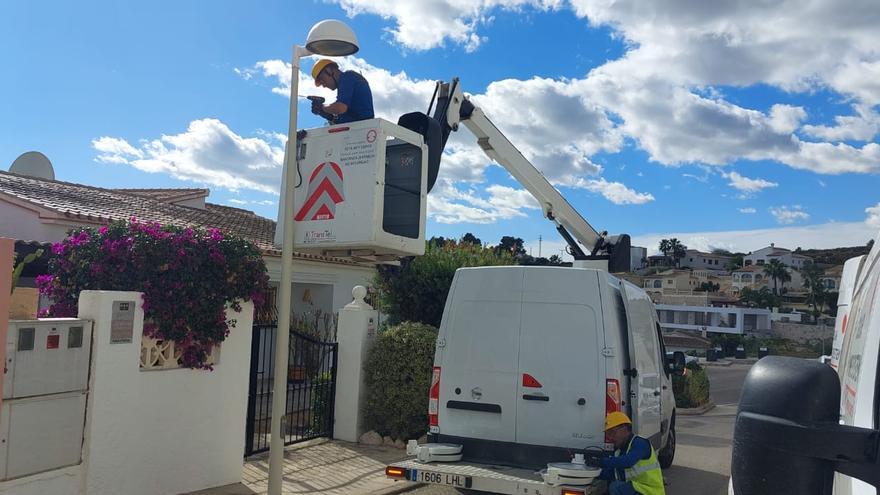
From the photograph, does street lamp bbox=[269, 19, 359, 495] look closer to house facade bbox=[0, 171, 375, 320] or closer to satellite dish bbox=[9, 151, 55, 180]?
house facade bbox=[0, 171, 375, 320]

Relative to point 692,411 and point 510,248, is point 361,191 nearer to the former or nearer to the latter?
point 510,248

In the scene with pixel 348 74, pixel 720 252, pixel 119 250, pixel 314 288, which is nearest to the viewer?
pixel 119 250

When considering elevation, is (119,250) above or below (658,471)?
above

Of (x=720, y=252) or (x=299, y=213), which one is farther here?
(x=720, y=252)

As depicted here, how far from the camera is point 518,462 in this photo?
6867 mm

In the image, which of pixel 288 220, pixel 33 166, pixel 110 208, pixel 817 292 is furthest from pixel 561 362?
pixel 817 292

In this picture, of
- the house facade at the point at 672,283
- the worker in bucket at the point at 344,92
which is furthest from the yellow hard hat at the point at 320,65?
the house facade at the point at 672,283

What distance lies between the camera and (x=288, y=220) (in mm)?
7023

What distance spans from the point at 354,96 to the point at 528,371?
322cm

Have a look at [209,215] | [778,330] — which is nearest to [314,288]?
[209,215]

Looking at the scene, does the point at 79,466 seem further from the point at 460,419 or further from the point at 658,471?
the point at 658,471

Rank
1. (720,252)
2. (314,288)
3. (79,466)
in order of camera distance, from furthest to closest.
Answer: (720,252) < (314,288) < (79,466)

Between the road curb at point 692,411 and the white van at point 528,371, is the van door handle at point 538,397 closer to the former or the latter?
the white van at point 528,371

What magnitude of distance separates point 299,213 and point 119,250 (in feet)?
5.60
